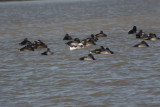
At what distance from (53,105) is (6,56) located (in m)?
11.1

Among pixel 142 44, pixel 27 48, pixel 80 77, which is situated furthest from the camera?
pixel 27 48

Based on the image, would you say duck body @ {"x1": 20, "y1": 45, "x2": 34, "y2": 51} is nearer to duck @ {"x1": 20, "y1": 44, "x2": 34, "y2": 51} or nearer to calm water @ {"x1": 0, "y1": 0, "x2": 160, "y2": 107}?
duck @ {"x1": 20, "y1": 44, "x2": 34, "y2": 51}

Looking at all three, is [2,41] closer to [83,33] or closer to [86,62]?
[83,33]

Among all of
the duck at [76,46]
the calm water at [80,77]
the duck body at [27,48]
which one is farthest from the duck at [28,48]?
the duck at [76,46]

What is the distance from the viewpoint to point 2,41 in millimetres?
32250

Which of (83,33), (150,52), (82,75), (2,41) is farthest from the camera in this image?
(83,33)

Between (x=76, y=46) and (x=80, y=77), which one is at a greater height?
(x=76, y=46)

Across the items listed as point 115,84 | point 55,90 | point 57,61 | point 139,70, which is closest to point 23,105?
point 55,90

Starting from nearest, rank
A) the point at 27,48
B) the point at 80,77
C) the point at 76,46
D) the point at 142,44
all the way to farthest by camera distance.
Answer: the point at 80,77 < the point at 142,44 < the point at 27,48 < the point at 76,46

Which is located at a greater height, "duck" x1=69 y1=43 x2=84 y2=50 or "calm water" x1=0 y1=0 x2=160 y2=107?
"duck" x1=69 y1=43 x2=84 y2=50

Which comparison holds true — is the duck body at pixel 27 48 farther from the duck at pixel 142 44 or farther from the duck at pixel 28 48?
the duck at pixel 142 44

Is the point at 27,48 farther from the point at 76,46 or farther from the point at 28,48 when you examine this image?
the point at 76,46

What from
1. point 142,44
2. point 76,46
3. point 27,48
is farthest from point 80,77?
point 27,48

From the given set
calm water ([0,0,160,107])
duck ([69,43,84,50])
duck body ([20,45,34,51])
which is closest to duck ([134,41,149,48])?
calm water ([0,0,160,107])
